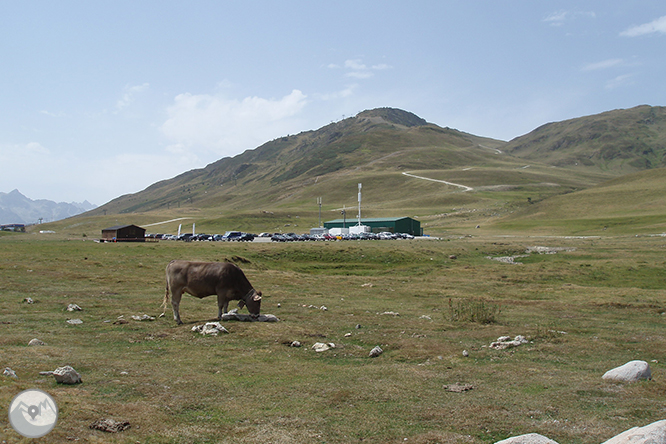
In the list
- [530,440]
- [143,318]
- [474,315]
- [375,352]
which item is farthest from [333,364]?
[474,315]

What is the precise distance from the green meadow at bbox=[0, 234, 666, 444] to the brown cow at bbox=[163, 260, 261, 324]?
1314 millimetres

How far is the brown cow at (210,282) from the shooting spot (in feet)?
61.9

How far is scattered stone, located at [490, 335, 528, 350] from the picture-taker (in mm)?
16234

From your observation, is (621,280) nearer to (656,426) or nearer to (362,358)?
(362,358)

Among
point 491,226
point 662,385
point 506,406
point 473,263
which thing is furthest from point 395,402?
point 491,226

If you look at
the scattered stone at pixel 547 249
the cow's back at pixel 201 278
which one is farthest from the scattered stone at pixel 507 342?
the scattered stone at pixel 547 249

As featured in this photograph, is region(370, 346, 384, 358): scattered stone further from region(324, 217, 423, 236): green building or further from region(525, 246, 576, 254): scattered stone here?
region(324, 217, 423, 236): green building

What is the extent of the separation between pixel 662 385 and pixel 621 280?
34450mm

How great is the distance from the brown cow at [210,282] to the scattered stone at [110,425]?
10.8 metres

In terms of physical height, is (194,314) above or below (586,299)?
above

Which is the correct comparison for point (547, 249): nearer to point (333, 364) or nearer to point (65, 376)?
point (333, 364)

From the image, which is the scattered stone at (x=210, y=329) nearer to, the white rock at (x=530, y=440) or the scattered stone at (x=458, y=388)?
the scattered stone at (x=458, y=388)

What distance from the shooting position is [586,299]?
2972 cm

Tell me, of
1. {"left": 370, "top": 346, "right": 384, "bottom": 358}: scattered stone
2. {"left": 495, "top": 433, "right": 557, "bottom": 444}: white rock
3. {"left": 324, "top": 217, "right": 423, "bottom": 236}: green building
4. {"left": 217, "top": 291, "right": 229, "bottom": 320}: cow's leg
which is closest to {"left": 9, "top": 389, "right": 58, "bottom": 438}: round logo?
{"left": 495, "top": 433, "right": 557, "bottom": 444}: white rock
